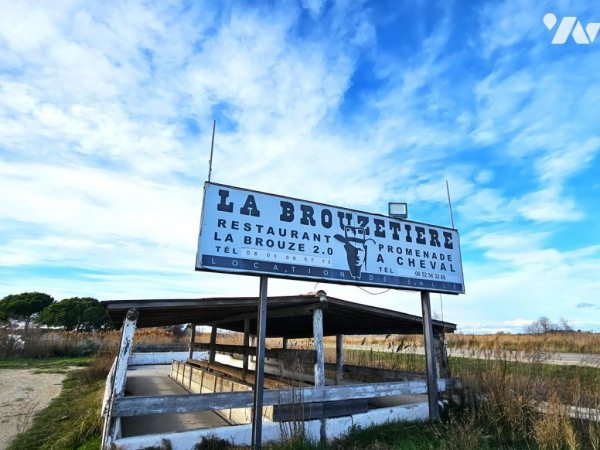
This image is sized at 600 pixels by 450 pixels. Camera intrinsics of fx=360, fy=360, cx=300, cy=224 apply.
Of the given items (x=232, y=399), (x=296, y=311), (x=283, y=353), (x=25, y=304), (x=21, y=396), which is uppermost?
(x=25, y=304)

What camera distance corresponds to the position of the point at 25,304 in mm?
42969

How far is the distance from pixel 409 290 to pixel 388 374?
3.54 metres

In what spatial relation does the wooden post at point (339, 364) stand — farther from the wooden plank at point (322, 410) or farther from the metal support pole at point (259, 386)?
the metal support pole at point (259, 386)

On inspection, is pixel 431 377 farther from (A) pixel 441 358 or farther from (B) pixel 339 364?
(B) pixel 339 364

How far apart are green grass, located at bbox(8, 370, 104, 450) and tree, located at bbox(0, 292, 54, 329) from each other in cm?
4085

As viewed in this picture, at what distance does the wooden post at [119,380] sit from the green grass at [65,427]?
1.31 meters

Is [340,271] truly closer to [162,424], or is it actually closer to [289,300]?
[289,300]

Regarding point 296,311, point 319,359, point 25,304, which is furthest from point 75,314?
point 319,359

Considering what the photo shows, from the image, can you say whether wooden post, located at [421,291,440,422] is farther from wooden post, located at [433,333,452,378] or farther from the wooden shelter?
wooden post, located at [433,333,452,378]

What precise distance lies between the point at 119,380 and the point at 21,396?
8.52 m

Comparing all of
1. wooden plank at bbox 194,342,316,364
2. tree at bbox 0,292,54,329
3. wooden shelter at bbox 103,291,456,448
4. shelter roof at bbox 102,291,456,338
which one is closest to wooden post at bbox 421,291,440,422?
wooden shelter at bbox 103,291,456,448

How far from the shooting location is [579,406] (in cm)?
556

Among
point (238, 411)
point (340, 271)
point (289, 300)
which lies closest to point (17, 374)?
point (238, 411)

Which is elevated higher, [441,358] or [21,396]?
[441,358]
